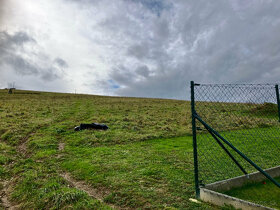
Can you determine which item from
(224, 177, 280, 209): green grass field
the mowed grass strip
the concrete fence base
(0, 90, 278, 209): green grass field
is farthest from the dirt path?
(224, 177, 280, 209): green grass field

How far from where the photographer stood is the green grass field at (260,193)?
5.37 metres

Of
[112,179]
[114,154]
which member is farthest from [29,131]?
[112,179]

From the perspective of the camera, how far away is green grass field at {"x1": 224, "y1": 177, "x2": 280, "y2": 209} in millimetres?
5365

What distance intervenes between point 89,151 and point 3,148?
232 inches

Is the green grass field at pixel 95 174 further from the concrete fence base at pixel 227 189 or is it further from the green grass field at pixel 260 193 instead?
the green grass field at pixel 260 193

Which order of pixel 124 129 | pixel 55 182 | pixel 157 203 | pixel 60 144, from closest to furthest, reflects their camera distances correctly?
pixel 157 203 < pixel 55 182 < pixel 60 144 < pixel 124 129

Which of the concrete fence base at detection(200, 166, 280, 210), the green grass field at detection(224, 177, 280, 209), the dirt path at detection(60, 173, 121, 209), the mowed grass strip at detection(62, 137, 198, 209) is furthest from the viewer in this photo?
the dirt path at detection(60, 173, 121, 209)

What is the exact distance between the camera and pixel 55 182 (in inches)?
295

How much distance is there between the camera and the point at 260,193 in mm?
5898

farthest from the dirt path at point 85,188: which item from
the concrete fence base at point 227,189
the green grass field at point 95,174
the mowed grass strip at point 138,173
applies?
the concrete fence base at point 227,189

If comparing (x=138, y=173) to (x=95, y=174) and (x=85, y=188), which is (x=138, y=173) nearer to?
(x=95, y=174)

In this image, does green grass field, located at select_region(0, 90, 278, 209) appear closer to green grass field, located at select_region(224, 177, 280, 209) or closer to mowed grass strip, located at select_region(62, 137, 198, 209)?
mowed grass strip, located at select_region(62, 137, 198, 209)

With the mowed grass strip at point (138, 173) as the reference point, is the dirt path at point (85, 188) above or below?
below

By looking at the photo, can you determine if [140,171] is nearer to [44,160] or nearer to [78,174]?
A: [78,174]
